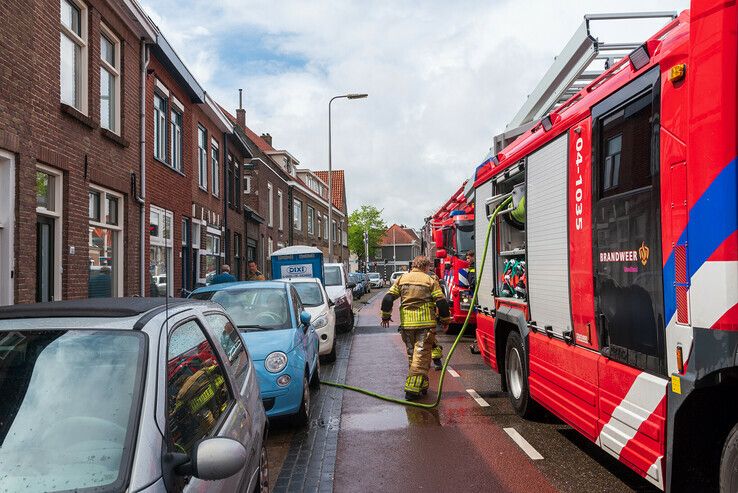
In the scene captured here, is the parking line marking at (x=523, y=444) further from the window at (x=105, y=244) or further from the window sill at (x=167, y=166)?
the window sill at (x=167, y=166)

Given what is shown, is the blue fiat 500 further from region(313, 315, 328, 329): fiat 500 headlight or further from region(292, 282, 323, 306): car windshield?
region(292, 282, 323, 306): car windshield

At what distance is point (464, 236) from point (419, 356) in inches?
269

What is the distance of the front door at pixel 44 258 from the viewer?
28.5 feet

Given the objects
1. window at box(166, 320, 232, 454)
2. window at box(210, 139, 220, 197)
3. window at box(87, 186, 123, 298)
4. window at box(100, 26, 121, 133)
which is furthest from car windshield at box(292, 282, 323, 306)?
window at box(210, 139, 220, 197)

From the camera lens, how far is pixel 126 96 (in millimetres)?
11680

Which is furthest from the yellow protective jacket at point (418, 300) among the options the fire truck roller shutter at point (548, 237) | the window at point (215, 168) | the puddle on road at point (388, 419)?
the window at point (215, 168)

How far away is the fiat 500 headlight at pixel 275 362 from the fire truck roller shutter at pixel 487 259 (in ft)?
8.25

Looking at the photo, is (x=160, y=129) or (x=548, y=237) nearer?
(x=548, y=237)

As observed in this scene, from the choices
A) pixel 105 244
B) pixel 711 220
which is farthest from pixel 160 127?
pixel 711 220

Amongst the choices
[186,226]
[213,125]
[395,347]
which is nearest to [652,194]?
[395,347]

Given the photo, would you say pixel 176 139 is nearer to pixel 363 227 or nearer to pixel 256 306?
pixel 256 306

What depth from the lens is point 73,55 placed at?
9.69 metres

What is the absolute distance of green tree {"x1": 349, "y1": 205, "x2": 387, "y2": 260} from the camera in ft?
223

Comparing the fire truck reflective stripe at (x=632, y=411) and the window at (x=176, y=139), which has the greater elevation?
the window at (x=176, y=139)
